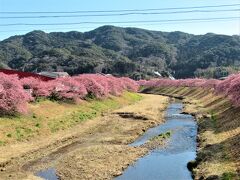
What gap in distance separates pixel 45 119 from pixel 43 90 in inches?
514

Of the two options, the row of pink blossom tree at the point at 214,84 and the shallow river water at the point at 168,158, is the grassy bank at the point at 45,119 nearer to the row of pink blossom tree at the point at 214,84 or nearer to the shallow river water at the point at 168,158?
the shallow river water at the point at 168,158

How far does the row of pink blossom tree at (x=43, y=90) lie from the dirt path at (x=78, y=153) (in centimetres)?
726

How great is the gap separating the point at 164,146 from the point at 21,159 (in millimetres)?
15188

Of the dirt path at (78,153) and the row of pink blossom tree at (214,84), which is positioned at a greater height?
the row of pink blossom tree at (214,84)

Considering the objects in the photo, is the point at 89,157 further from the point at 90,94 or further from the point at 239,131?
the point at 90,94

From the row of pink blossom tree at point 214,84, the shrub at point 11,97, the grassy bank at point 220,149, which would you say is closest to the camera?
the grassy bank at point 220,149

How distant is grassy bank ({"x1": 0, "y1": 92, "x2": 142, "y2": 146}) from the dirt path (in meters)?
1.46

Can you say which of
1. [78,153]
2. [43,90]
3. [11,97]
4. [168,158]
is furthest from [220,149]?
[43,90]

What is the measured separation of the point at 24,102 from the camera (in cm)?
4953

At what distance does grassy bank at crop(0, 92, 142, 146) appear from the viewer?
41469 millimetres

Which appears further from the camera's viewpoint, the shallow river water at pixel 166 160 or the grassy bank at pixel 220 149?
the shallow river water at pixel 166 160

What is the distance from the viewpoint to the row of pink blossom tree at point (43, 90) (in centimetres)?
4756

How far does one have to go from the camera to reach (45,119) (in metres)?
49.8

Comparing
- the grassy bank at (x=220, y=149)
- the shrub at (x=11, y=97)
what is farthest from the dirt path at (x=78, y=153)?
the shrub at (x=11, y=97)
